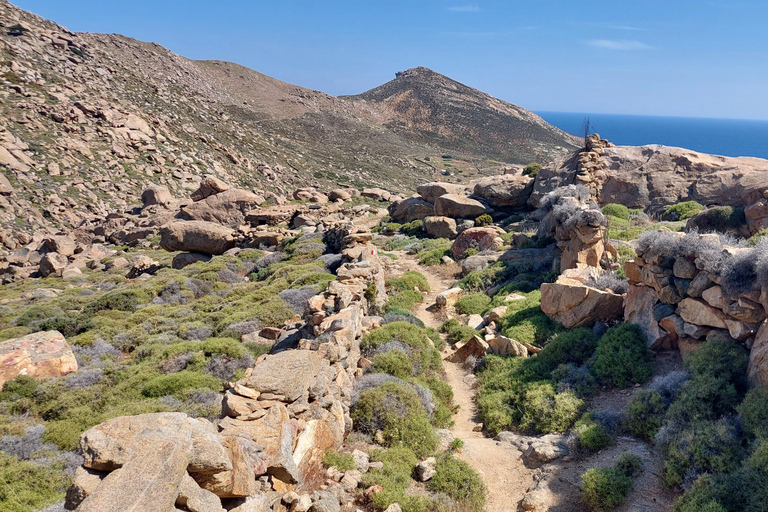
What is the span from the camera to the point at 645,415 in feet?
26.0

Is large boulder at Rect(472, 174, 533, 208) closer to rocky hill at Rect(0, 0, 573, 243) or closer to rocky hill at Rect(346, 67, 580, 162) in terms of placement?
rocky hill at Rect(0, 0, 573, 243)

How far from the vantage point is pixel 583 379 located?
9758 mm

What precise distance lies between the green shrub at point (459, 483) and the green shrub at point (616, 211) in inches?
671

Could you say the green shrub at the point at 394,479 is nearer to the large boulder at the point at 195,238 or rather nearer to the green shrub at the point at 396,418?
the green shrub at the point at 396,418

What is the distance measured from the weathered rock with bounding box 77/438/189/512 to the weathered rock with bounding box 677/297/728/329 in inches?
363

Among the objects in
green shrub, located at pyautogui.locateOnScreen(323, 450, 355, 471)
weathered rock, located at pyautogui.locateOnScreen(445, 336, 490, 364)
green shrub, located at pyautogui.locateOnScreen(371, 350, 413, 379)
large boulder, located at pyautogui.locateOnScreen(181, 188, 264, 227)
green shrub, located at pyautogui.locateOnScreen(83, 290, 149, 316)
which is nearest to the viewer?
green shrub, located at pyautogui.locateOnScreen(323, 450, 355, 471)

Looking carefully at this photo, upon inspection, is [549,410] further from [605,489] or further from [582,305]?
[582,305]

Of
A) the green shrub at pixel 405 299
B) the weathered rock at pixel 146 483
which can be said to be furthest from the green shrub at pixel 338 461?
the green shrub at pixel 405 299

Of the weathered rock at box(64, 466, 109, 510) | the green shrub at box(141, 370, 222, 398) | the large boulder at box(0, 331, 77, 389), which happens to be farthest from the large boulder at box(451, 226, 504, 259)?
the weathered rock at box(64, 466, 109, 510)

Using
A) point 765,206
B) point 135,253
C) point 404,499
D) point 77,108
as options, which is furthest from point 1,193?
point 765,206

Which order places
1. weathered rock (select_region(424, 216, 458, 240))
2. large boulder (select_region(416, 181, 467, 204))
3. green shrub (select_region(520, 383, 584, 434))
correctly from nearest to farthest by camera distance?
green shrub (select_region(520, 383, 584, 434)), weathered rock (select_region(424, 216, 458, 240)), large boulder (select_region(416, 181, 467, 204))

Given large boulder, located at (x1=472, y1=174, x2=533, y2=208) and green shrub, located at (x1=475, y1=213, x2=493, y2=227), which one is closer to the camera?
green shrub, located at (x1=475, y1=213, x2=493, y2=227)

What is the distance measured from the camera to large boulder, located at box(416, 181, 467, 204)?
30109 millimetres

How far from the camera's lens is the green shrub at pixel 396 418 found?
26.6ft
